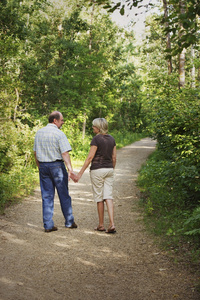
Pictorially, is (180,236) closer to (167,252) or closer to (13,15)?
(167,252)

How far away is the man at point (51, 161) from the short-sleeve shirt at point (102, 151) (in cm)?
47

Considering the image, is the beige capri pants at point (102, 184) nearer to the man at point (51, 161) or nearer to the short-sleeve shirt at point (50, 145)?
the man at point (51, 161)

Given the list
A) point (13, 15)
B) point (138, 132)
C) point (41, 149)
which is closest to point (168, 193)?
point (41, 149)

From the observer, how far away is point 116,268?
165 inches

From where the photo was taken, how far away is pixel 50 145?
18.7 ft

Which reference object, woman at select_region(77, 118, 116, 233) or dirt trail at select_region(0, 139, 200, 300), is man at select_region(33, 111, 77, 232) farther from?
dirt trail at select_region(0, 139, 200, 300)

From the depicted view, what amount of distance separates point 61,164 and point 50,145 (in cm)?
43

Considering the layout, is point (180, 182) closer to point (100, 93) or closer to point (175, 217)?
point (175, 217)

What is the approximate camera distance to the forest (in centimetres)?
569

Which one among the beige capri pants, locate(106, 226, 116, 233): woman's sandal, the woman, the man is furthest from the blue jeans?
locate(106, 226, 116, 233): woman's sandal

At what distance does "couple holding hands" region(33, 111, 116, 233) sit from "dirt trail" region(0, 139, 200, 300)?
1.65 feet

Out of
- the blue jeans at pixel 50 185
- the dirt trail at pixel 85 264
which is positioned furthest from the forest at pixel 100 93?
the blue jeans at pixel 50 185

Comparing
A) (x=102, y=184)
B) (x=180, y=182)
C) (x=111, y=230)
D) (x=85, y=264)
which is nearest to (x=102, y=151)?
(x=102, y=184)

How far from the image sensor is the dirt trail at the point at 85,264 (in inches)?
139
